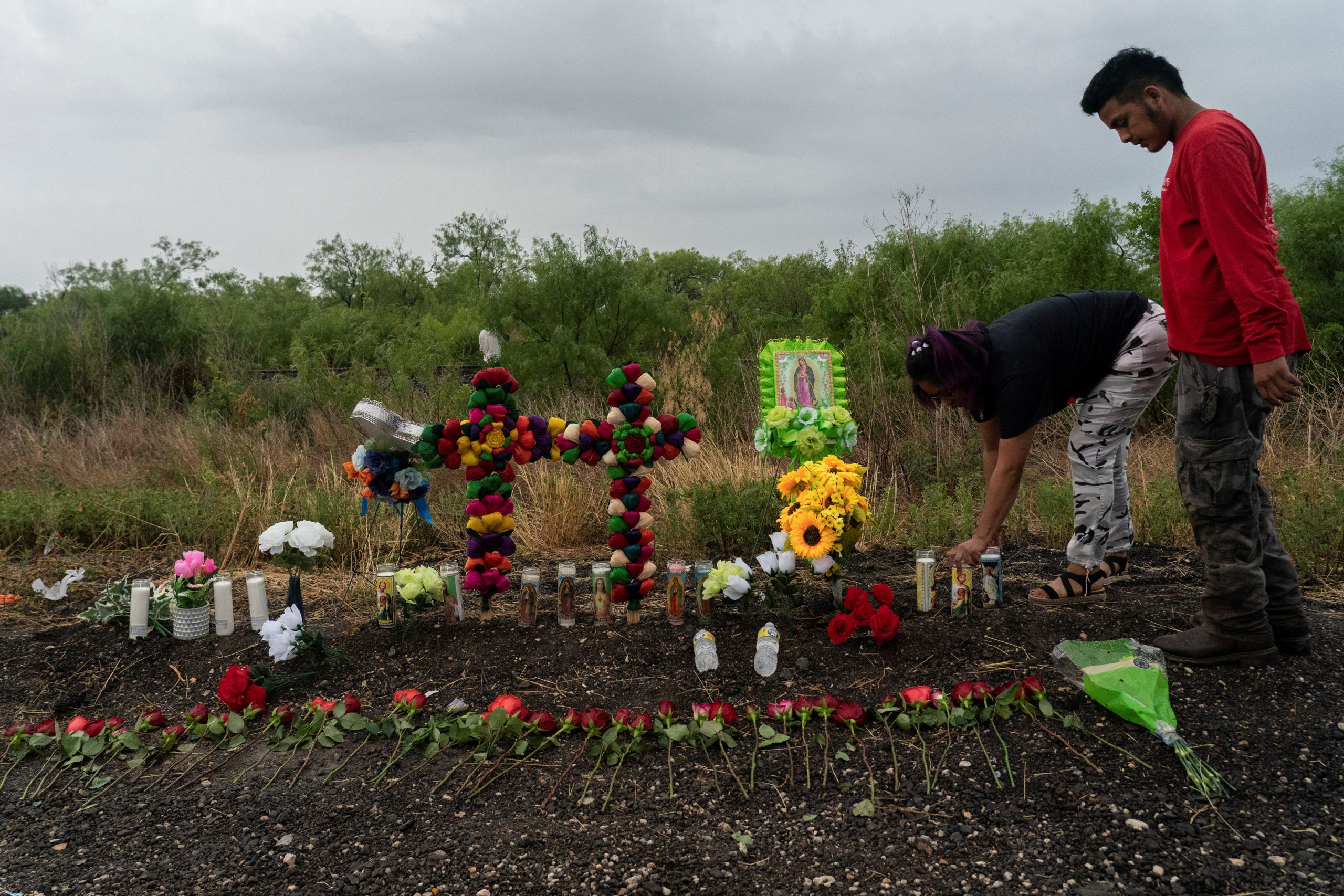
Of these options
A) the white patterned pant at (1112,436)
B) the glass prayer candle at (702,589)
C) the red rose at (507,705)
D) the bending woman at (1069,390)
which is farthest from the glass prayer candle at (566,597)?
the white patterned pant at (1112,436)

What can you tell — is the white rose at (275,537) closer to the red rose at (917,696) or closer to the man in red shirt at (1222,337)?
the red rose at (917,696)

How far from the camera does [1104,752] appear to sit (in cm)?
245

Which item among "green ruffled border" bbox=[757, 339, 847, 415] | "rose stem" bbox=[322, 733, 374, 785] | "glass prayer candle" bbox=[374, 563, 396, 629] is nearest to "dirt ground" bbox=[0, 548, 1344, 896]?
"rose stem" bbox=[322, 733, 374, 785]

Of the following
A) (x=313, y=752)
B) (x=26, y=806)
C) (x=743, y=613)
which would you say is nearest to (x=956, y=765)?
(x=743, y=613)

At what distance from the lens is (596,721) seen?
8.73ft

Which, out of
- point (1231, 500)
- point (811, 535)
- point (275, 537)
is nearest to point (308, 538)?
point (275, 537)

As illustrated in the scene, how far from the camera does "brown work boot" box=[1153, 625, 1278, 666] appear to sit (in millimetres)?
2842

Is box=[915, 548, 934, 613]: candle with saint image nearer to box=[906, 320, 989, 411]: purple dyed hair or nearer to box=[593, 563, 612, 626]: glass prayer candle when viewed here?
box=[906, 320, 989, 411]: purple dyed hair

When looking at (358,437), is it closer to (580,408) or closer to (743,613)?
(580,408)

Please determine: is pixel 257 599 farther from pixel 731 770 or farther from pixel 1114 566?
pixel 1114 566

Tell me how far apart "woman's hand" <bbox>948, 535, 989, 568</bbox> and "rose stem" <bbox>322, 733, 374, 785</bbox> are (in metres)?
2.04

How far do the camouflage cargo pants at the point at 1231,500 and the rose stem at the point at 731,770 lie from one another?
1661mm

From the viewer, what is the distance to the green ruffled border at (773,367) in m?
3.74

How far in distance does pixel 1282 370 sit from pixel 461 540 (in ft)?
14.1
